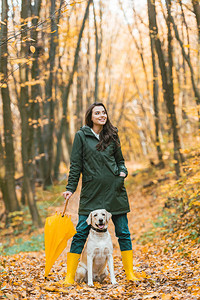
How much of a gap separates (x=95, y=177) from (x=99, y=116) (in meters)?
0.88

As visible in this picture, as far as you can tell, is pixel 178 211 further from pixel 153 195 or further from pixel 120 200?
pixel 153 195

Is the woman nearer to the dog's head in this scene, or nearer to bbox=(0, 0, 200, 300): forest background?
the dog's head

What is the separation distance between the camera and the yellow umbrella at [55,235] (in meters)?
4.41

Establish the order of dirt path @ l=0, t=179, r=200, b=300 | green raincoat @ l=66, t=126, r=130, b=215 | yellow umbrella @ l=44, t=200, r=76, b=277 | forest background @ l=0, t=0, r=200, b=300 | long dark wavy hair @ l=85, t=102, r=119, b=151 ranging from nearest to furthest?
dirt path @ l=0, t=179, r=200, b=300 → yellow umbrella @ l=44, t=200, r=76, b=277 → green raincoat @ l=66, t=126, r=130, b=215 → long dark wavy hair @ l=85, t=102, r=119, b=151 → forest background @ l=0, t=0, r=200, b=300

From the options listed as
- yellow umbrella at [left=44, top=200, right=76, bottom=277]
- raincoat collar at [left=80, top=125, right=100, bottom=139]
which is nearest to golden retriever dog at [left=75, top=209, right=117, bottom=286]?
yellow umbrella at [left=44, top=200, right=76, bottom=277]

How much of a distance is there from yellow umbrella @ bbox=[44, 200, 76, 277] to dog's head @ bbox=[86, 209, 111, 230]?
0.30m

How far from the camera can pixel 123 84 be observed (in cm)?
2495

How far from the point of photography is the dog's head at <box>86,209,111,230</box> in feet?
14.1

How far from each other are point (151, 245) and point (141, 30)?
1183 cm

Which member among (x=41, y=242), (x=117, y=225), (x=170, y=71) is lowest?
(x=41, y=242)

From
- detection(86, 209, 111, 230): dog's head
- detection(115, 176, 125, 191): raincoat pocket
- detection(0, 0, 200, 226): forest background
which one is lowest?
detection(86, 209, 111, 230): dog's head

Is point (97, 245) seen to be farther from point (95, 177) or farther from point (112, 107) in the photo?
point (112, 107)

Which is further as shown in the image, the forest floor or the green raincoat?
the green raincoat

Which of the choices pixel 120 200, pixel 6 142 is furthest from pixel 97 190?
pixel 6 142
